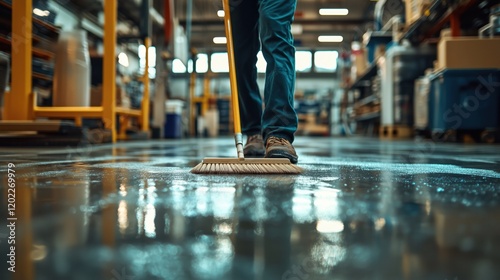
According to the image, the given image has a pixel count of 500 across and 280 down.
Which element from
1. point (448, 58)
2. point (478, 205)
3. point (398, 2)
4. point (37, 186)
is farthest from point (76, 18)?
Result: point (478, 205)

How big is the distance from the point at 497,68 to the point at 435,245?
11.5 ft

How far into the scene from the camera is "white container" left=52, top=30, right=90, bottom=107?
10.3 feet

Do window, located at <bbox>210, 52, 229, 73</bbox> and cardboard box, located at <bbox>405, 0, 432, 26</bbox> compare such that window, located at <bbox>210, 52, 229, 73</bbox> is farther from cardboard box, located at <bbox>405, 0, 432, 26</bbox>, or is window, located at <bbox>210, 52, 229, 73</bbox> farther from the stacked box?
the stacked box

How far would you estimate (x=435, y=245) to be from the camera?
394 mm

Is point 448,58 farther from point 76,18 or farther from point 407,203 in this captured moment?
point 76,18

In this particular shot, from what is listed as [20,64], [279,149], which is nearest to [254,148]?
[279,149]

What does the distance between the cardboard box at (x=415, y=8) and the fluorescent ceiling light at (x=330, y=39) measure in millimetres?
9473

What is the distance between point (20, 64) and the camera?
2686 mm

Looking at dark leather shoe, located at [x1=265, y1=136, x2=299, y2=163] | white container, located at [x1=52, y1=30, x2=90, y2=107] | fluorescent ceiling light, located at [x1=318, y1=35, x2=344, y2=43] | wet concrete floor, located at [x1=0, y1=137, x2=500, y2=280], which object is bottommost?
wet concrete floor, located at [x1=0, y1=137, x2=500, y2=280]

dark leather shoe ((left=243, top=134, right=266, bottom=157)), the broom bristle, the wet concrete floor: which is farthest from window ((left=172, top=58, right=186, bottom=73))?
the wet concrete floor

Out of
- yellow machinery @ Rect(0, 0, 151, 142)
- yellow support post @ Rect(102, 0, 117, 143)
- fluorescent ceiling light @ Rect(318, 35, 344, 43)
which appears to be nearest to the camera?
yellow machinery @ Rect(0, 0, 151, 142)

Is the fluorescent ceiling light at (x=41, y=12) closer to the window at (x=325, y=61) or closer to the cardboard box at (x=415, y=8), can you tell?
the cardboard box at (x=415, y=8)

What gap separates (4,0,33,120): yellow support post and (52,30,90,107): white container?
40 centimetres

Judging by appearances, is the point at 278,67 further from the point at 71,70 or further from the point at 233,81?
the point at 71,70
